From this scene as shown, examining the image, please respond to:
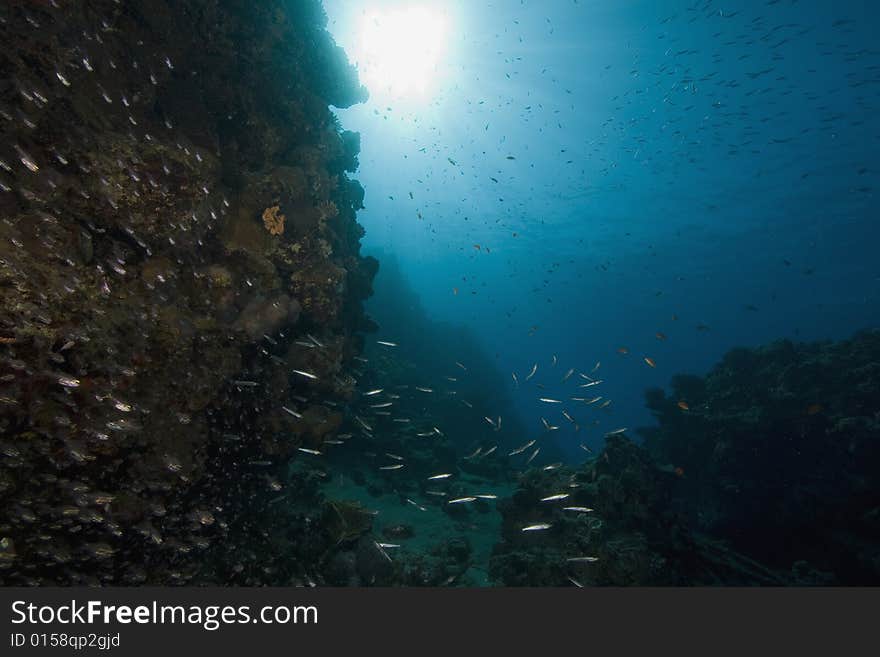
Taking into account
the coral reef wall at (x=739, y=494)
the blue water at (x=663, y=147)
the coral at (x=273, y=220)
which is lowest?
the coral reef wall at (x=739, y=494)

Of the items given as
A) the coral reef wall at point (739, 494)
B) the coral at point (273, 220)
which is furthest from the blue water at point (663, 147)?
the coral at point (273, 220)

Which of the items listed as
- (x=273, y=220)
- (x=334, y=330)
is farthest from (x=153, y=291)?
(x=334, y=330)

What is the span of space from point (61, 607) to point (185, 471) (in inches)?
73.3

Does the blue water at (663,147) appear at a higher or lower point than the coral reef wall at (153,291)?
higher

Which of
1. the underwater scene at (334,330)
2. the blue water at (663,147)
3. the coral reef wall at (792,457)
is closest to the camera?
the underwater scene at (334,330)

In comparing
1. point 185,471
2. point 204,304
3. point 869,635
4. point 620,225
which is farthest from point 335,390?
point 620,225

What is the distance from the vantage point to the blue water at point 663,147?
888 inches

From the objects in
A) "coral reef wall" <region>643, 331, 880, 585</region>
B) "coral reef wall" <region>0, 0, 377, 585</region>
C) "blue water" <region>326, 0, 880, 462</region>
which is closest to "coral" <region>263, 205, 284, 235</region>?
"coral reef wall" <region>0, 0, 377, 585</region>

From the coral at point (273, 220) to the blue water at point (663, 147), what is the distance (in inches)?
366

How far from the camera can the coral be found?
9.74 m

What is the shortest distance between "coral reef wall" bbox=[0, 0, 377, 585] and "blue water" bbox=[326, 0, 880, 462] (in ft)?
30.8

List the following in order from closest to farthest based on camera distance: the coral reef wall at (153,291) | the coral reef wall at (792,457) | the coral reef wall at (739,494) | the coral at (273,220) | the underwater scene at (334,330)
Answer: the coral reef wall at (153,291), the underwater scene at (334,330), the coral at (273,220), the coral reef wall at (739,494), the coral reef wall at (792,457)

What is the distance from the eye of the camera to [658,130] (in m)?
31.2

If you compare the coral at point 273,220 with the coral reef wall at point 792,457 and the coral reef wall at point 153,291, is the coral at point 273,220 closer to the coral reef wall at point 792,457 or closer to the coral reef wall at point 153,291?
the coral reef wall at point 153,291
